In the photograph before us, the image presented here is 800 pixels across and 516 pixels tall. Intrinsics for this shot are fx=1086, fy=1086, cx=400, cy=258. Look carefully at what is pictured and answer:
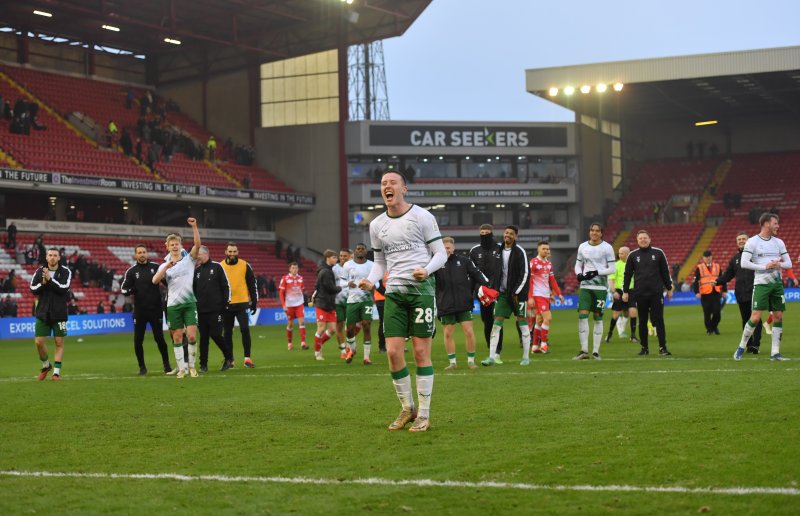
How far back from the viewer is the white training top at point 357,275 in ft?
67.7

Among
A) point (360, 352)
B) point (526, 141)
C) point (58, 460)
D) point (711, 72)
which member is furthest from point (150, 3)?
point (58, 460)

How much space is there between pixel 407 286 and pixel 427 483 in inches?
124

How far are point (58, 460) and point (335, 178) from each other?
2133 inches

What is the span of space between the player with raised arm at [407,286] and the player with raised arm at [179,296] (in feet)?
24.7

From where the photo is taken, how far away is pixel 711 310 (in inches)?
1046

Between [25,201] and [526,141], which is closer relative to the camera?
[25,201]

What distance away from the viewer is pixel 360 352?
23.6 m

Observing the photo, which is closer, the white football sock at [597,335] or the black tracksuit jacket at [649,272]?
the white football sock at [597,335]

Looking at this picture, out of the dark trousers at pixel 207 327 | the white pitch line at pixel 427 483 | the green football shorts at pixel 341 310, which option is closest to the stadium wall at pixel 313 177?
the green football shorts at pixel 341 310

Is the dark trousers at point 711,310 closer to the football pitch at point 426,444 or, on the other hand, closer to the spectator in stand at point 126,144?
the football pitch at point 426,444

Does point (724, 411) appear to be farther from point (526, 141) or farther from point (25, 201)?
point (526, 141)

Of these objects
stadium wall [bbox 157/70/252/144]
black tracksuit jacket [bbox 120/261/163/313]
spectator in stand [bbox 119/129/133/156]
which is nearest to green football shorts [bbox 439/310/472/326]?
black tracksuit jacket [bbox 120/261/163/313]

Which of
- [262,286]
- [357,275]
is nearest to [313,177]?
[262,286]

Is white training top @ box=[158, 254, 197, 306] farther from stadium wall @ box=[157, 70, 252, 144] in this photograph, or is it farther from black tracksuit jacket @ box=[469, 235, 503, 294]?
stadium wall @ box=[157, 70, 252, 144]
